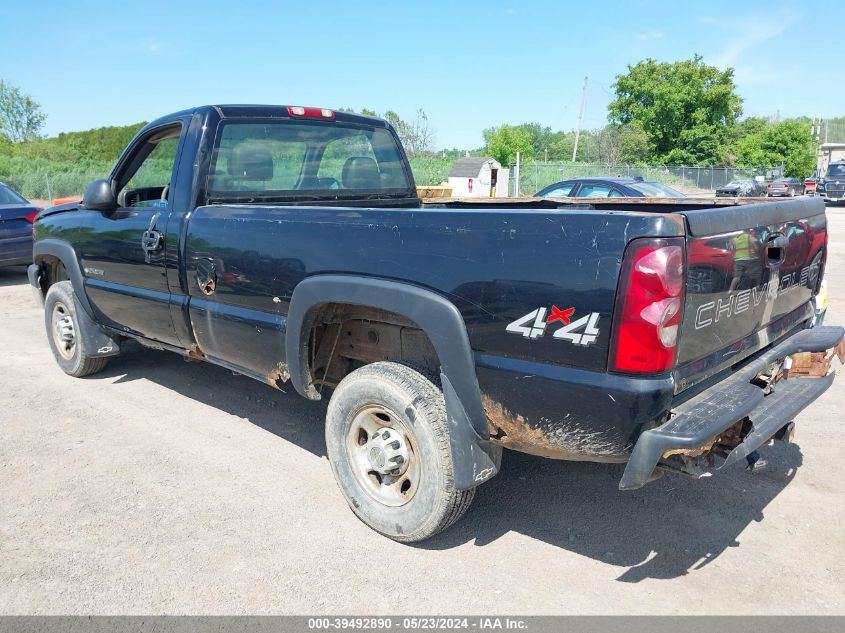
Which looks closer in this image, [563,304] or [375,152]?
[563,304]

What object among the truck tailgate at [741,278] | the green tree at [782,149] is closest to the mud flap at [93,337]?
the truck tailgate at [741,278]

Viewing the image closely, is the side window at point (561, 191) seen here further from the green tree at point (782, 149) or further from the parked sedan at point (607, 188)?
the green tree at point (782, 149)

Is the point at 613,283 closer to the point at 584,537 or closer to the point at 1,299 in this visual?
the point at 584,537

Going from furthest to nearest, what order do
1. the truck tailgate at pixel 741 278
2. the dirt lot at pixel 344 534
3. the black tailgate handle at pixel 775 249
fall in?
the black tailgate handle at pixel 775 249
the dirt lot at pixel 344 534
the truck tailgate at pixel 741 278

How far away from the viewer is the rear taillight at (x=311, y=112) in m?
4.61

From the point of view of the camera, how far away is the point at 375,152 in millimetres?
5043

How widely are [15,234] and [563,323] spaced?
396 inches

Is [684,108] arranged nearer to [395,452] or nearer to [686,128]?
[686,128]

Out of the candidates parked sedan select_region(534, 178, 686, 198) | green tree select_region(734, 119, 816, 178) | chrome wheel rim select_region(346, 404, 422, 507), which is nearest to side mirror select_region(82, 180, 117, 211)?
chrome wheel rim select_region(346, 404, 422, 507)

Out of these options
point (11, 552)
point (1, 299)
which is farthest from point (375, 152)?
point (1, 299)

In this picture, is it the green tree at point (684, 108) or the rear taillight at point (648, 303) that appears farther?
the green tree at point (684, 108)

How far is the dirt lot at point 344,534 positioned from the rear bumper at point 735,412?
669 mm

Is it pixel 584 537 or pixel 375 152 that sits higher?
pixel 375 152
